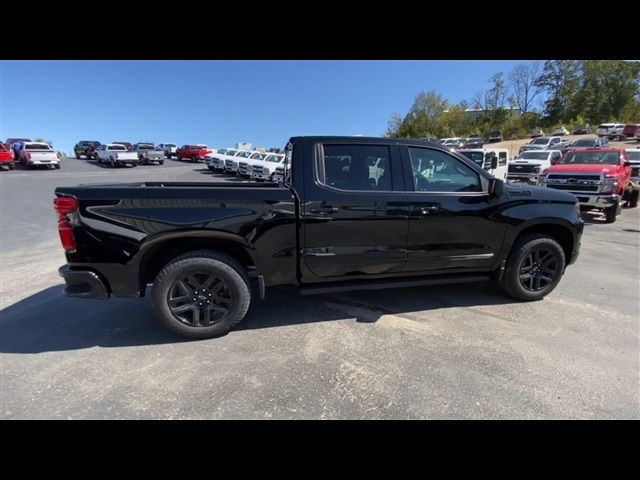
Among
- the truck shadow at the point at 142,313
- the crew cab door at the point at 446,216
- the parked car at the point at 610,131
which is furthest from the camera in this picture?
the parked car at the point at 610,131

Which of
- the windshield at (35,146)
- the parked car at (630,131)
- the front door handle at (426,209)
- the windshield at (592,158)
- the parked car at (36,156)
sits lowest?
the front door handle at (426,209)

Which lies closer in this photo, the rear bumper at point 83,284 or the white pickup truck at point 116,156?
the rear bumper at point 83,284

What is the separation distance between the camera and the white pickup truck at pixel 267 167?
18997mm

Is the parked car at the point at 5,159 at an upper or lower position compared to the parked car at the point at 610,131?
lower

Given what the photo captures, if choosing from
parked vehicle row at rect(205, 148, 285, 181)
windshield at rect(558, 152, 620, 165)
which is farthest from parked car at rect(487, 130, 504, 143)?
windshield at rect(558, 152, 620, 165)

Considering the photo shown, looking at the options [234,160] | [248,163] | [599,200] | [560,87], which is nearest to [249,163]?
[248,163]

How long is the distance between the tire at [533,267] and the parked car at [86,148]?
143 ft

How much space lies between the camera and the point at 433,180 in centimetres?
353

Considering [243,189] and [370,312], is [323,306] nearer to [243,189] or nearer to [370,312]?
[370,312]

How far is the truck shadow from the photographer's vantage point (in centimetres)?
313

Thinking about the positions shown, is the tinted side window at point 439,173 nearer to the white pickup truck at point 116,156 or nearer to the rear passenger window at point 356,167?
the rear passenger window at point 356,167

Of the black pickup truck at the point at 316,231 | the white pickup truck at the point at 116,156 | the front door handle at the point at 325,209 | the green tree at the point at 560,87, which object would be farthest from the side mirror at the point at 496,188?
the green tree at the point at 560,87

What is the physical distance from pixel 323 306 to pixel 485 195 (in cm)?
222

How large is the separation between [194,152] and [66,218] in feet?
120
